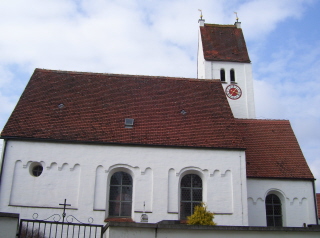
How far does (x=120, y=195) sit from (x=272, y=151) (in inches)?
391

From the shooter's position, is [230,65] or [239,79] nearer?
[239,79]

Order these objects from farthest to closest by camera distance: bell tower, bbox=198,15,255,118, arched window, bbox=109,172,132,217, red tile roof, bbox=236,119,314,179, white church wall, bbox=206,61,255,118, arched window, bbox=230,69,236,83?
arched window, bbox=230,69,236,83
bell tower, bbox=198,15,255,118
white church wall, bbox=206,61,255,118
red tile roof, bbox=236,119,314,179
arched window, bbox=109,172,132,217

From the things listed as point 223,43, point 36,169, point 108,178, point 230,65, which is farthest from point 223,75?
point 36,169

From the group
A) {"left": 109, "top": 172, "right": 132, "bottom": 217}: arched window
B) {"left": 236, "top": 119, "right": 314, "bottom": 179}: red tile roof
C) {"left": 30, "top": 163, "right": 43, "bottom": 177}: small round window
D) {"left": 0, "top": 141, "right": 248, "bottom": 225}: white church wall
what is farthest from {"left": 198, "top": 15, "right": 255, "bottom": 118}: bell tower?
{"left": 30, "top": 163, "right": 43, "bottom": 177}: small round window

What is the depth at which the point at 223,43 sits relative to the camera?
34531mm

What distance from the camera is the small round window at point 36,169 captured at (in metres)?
19.7

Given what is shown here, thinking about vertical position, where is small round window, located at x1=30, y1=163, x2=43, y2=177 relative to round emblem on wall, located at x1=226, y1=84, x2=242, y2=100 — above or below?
below

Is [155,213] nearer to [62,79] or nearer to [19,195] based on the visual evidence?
[19,195]

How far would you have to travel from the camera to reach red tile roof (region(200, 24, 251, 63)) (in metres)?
33.3

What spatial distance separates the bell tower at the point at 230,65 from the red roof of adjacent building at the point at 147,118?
572 cm

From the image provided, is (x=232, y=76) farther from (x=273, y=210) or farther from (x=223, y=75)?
(x=273, y=210)

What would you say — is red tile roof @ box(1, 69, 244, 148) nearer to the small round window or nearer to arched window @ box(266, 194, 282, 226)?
the small round window

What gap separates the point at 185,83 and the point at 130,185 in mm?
8067

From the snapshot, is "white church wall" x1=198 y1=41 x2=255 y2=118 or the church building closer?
the church building
